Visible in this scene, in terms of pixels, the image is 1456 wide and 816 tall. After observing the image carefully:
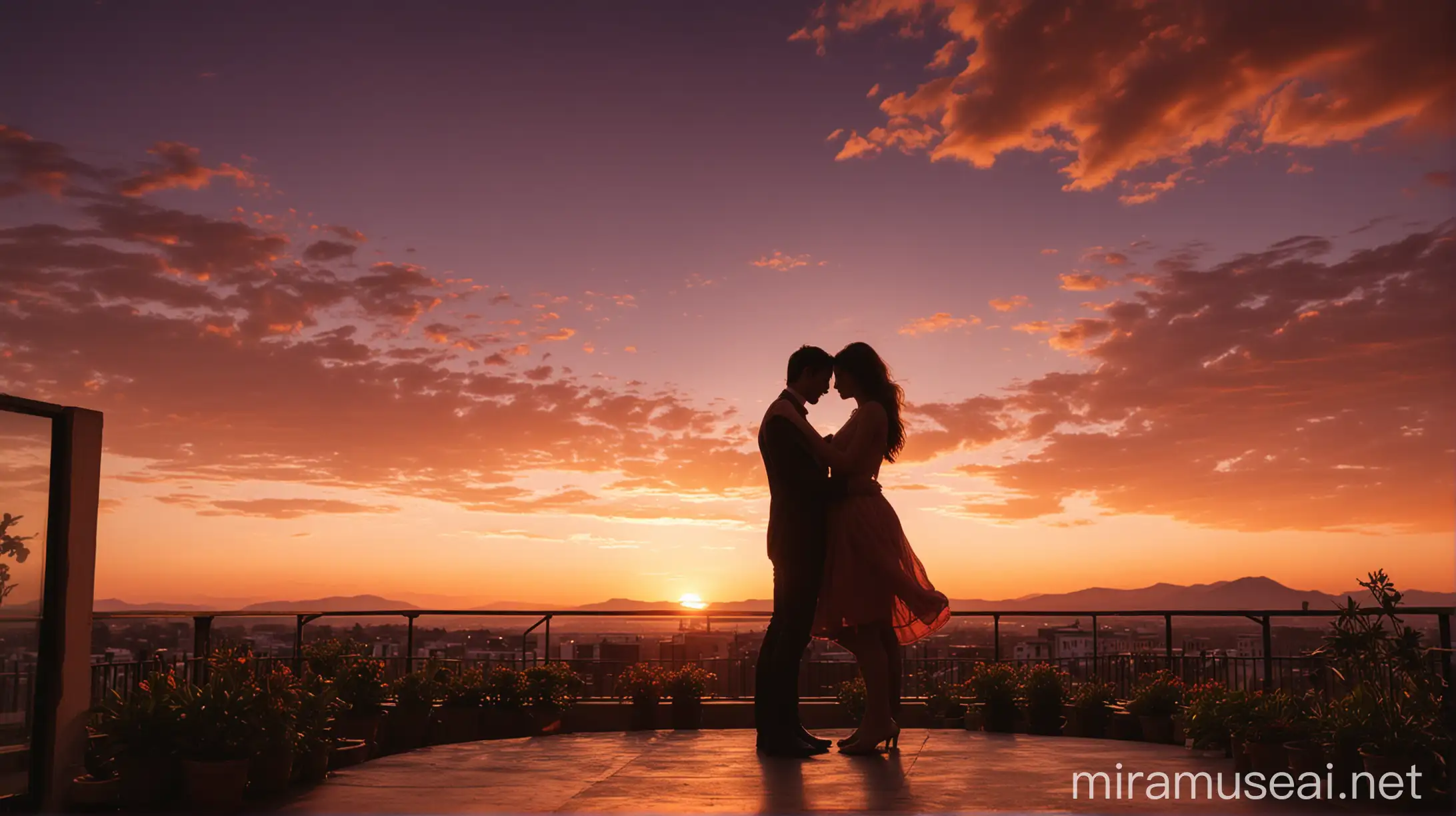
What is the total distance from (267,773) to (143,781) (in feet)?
1.58

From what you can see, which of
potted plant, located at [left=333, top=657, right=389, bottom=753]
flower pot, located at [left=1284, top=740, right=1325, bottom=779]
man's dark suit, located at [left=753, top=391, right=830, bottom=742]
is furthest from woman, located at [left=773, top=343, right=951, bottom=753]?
potted plant, located at [left=333, top=657, right=389, bottom=753]

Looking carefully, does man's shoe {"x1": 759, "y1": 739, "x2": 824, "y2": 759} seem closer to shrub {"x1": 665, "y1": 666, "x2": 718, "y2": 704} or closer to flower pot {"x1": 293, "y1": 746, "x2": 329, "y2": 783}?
flower pot {"x1": 293, "y1": 746, "x2": 329, "y2": 783}

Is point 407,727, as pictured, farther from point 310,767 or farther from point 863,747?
point 863,747

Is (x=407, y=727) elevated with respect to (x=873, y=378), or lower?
lower

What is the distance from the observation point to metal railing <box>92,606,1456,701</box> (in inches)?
255

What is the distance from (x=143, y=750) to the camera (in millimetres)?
4207

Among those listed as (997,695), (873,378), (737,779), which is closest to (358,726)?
(737,779)

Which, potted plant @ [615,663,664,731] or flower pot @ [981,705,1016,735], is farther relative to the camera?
potted plant @ [615,663,664,731]

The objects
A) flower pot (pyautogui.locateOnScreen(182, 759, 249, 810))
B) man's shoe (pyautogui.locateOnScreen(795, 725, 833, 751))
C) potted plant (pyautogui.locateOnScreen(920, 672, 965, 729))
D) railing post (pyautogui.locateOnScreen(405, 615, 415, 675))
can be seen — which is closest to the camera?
flower pot (pyautogui.locateOnScreen(182, 759, 249, 810))

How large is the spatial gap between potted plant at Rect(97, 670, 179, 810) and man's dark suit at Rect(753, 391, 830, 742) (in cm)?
271

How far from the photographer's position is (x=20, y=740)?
4059 millimetres

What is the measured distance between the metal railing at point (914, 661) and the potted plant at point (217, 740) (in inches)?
46.8

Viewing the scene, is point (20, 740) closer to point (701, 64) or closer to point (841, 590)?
point (841, 590)

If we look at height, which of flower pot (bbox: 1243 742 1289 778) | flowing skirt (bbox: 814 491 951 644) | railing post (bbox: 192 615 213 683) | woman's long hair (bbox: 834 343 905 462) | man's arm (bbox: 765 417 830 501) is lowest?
flower pot (bbox: 1243 742 1289 778)
